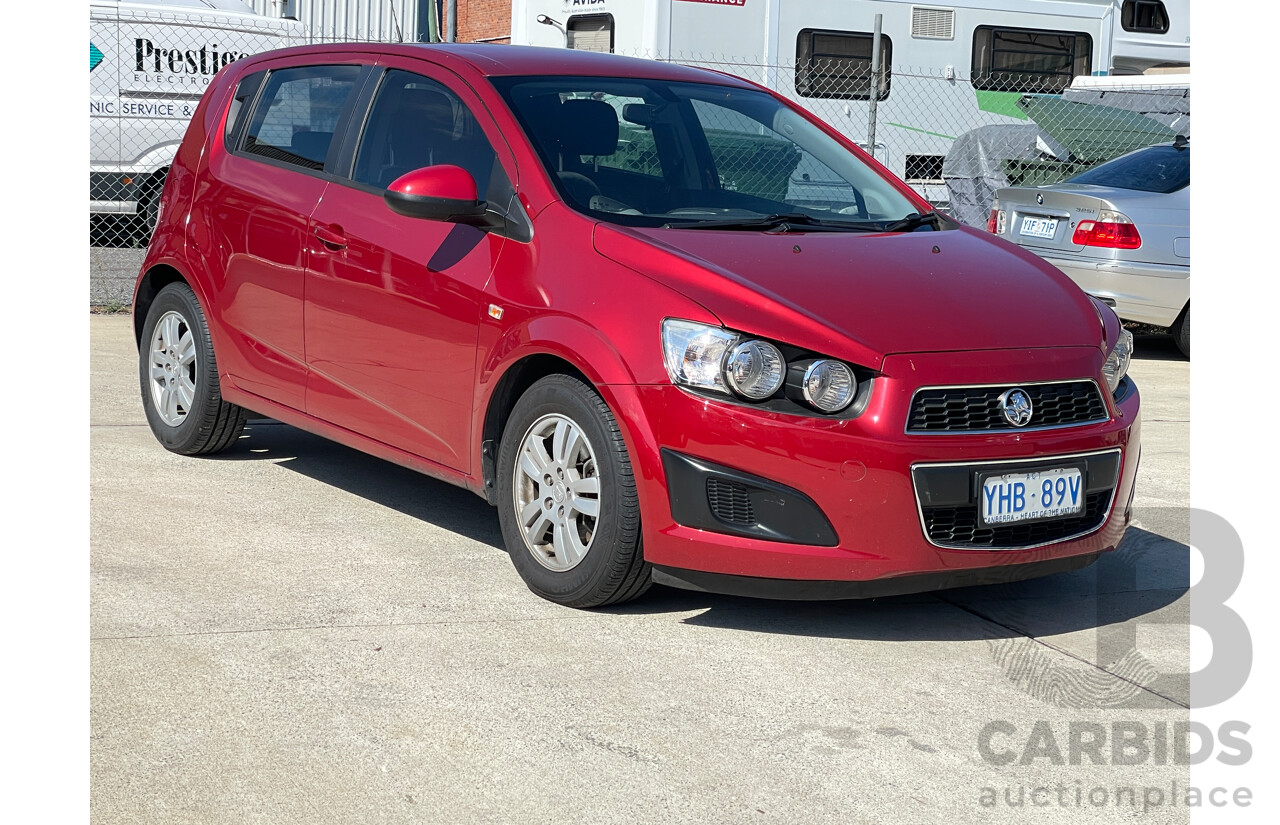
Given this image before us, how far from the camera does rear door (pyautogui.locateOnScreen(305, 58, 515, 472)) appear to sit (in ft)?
16.0

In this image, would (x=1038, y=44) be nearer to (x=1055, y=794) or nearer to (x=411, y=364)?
(x=411, y=364)

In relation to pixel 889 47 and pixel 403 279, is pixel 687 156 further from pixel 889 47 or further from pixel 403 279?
pixel 889 47

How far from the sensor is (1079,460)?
4355mm

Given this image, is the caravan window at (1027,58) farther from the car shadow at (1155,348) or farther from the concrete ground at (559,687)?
the concrete ground at (559,687)

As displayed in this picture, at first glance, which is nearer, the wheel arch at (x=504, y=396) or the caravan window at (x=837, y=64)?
the wheel arch at (x=504, y=396)

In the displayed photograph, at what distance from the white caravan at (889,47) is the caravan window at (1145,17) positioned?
0.26ft

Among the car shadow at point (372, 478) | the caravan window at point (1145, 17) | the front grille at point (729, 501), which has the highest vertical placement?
the caravan window at point (1145, 17)

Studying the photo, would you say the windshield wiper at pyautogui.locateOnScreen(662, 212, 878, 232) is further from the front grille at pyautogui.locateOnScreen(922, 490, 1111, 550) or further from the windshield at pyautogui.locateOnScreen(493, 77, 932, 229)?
the front grille at pyautogui.locateOnScreen(922, 490, 1111, 550)

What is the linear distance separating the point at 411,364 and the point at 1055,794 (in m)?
2.64

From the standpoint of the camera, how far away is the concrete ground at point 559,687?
3.25 metres

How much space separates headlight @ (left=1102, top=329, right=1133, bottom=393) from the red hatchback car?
0.6 inches

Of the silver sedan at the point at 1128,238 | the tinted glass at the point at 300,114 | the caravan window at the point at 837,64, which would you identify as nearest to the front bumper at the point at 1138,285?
the silver sedan at the point at 1128,238

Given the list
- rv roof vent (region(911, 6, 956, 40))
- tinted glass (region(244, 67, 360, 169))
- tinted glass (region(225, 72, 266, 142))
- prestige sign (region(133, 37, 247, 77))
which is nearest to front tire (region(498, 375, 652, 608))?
tinted glass (region(244, 67, 360, 169))

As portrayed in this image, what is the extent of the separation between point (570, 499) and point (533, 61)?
1.77 m
